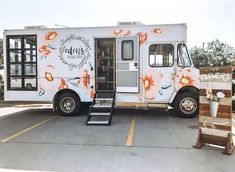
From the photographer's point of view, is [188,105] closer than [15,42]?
Yes

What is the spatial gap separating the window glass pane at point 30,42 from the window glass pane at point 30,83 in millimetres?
1102

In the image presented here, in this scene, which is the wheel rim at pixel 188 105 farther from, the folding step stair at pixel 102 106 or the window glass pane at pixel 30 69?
the window glass pane at pixel 30 69

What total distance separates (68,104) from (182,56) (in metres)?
4.11

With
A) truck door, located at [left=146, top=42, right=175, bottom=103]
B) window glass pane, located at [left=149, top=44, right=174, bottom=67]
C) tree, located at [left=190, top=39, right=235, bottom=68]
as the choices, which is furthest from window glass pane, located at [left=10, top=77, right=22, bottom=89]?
tree, located at [left=190, top=39, right=235, bottom=68]

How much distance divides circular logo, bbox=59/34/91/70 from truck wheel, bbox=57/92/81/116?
98 cm

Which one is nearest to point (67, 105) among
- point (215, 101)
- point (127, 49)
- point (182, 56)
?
point (127, 49)

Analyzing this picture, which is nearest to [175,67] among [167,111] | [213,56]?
[167,111]

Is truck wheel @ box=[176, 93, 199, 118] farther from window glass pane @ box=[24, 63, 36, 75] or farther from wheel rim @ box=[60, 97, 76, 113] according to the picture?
window glass pane @ box=[24, 63, 36, 75]

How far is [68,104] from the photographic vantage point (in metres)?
9.11

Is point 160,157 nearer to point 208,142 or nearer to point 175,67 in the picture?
point 208,142

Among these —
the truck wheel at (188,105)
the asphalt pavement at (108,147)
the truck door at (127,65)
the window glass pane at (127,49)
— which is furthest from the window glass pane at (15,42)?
the truck wheel at (188,105)

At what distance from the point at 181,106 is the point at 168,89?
2.35 feet

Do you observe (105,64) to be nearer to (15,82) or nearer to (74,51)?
(74,51)

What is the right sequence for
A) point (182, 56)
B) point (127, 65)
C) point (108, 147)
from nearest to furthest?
point (108, 147) → point (182, 56) → point (127, 65)
